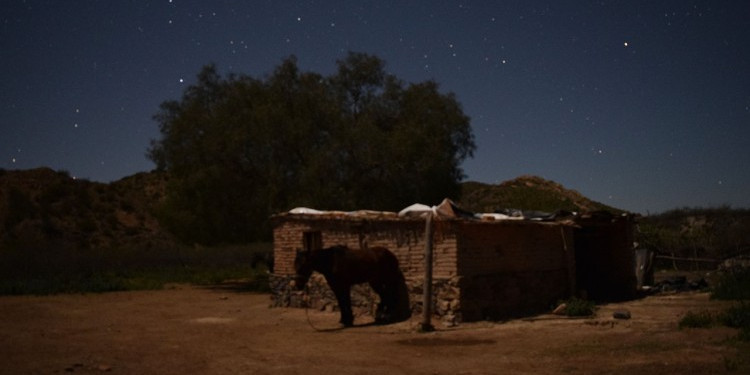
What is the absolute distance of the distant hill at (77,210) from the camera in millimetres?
50250

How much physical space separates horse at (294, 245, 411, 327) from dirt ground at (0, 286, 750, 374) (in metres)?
0.56

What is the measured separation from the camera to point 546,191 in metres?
60.2

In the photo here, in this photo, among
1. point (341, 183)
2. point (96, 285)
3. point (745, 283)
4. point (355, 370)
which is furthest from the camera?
point (96, 285)

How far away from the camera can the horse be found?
1509 cm

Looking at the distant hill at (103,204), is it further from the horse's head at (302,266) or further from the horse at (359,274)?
the horse's head at (302,266)

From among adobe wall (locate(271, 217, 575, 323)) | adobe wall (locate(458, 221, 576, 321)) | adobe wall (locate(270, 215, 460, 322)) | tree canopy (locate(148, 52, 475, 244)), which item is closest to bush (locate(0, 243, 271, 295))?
tree canopy (locate(148, 52, 475, 244))

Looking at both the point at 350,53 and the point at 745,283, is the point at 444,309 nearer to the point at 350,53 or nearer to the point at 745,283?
the point at 745,283

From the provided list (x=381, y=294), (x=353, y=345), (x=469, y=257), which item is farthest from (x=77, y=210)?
(x=353, y=345)

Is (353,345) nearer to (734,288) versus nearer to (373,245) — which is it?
(373,245)

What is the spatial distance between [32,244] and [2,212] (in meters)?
21.5

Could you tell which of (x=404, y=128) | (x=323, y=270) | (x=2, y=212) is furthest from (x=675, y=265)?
(x=2, y=212)

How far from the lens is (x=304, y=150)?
25500 mm

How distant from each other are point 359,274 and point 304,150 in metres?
11.2

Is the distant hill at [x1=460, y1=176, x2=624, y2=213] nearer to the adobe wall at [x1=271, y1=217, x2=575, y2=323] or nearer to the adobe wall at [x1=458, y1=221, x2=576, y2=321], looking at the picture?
the adobe wall at [x1=458, y1=221, x2=576, y2=321]
